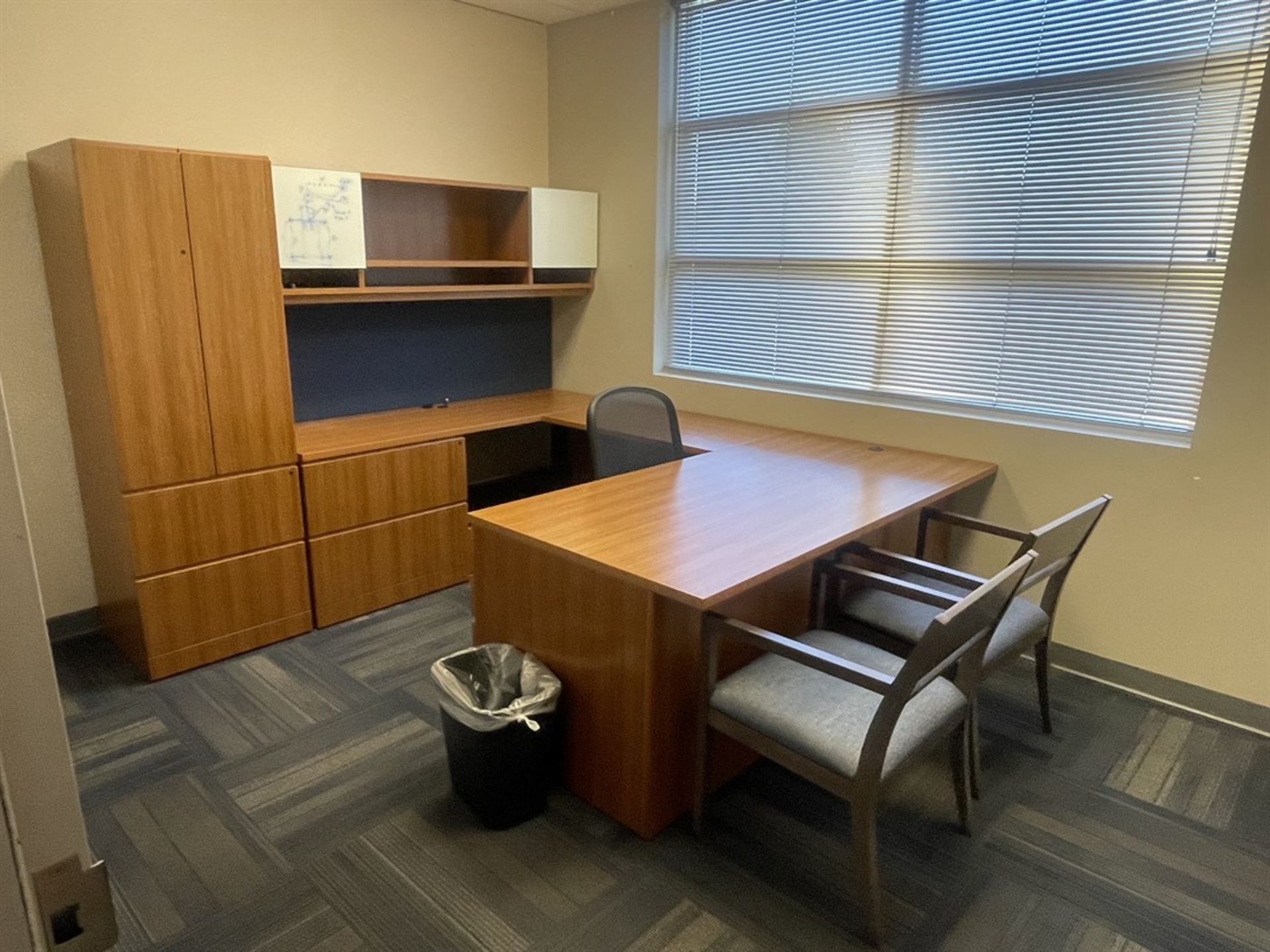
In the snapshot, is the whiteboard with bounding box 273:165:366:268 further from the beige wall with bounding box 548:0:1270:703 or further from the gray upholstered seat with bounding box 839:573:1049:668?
the gray upholstered seat with bounding box 839:573:1049:668

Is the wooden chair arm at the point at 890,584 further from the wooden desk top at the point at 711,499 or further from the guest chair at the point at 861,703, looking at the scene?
the wooden desk top at the point at 711,499

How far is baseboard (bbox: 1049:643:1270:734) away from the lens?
2.64m

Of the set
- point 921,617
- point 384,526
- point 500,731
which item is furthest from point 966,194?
point 384,526

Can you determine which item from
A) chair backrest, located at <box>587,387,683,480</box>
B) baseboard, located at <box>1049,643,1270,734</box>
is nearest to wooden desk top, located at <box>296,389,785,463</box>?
chair backrest, located at <box>587,387,683,480</box>

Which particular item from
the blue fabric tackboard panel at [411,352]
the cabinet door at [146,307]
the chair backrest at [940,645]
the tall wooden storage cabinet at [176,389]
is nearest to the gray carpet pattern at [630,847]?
the tall wooden storage cabinet at [176,389]

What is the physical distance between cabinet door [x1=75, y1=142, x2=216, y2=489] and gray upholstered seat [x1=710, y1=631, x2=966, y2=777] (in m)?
2.05

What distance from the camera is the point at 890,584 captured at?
6.89 feet

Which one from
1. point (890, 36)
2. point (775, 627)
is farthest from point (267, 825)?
point (890, 36)

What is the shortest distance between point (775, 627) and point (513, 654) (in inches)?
30.6

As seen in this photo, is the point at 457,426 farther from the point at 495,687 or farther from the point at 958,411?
the point at 958,411

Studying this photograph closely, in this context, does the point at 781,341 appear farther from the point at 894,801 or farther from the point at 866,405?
the point at 894,801

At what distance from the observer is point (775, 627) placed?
2361mm

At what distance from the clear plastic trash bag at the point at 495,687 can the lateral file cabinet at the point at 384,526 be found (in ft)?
3.84

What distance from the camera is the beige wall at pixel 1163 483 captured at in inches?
97.4
